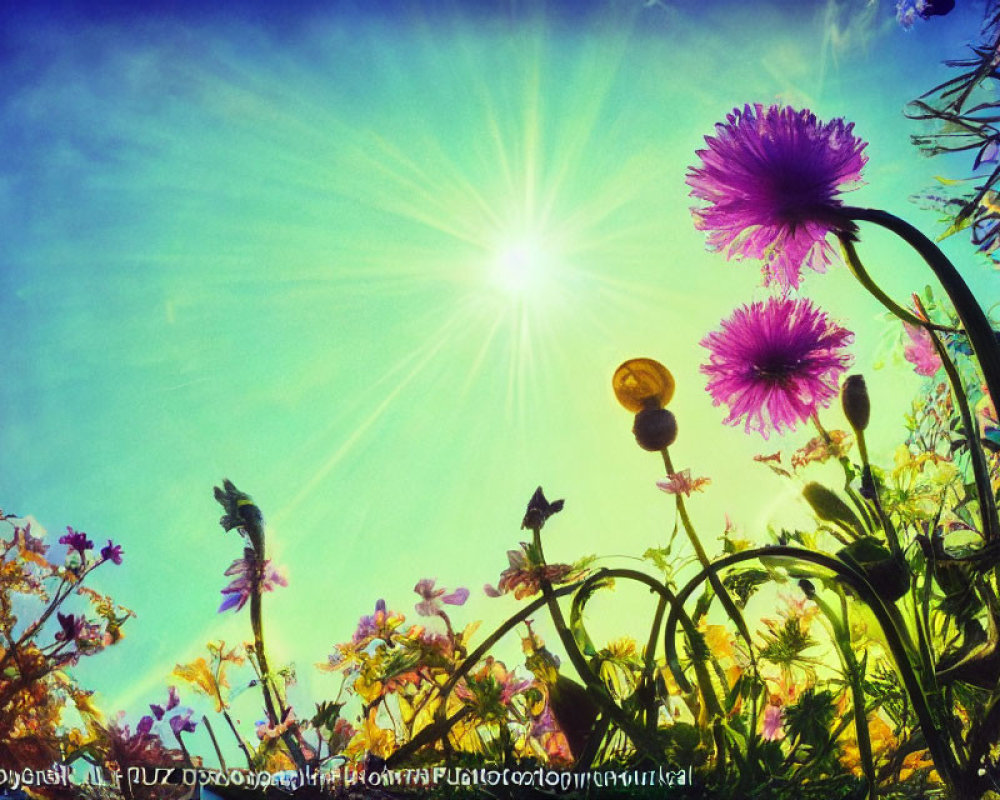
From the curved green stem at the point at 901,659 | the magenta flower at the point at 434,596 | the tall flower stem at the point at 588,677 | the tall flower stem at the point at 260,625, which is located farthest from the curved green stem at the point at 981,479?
the tall flower stem at the point at 260,625

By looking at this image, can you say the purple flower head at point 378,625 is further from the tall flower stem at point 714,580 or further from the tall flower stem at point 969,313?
the tall flower stem at point 969,313

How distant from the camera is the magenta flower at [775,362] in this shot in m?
0.67

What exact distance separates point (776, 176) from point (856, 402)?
26cm

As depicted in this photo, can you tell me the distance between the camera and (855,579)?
516mm

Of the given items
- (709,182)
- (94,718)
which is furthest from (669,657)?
(94,718)

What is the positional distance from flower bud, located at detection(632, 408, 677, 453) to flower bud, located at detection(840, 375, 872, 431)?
0.61 ft

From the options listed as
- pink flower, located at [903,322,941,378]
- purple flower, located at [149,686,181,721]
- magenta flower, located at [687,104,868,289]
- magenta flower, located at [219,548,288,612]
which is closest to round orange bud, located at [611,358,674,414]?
magenta flower, located at [687,104,868,289]

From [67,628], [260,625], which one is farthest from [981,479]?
[67,628]

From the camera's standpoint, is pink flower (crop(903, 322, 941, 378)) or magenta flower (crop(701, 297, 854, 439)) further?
pink flower (crop(903, 322, 941, 378))

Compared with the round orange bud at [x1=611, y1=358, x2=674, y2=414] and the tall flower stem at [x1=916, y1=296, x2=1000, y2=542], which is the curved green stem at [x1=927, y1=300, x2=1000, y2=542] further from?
the round orange bud at [x1=611, y1=358, x2=674, y2=414]

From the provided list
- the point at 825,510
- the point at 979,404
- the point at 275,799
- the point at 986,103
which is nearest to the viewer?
the point at 275,799

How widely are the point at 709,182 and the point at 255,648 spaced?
0.74 m

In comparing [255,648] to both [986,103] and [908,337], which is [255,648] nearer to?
[908,337]

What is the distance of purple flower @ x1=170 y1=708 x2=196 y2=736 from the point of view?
0.70m
